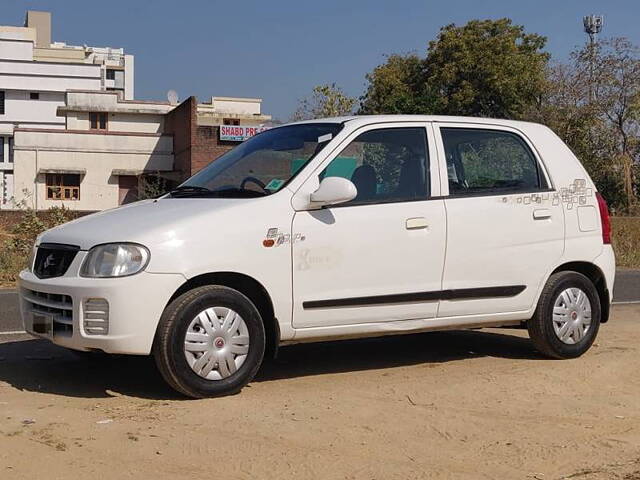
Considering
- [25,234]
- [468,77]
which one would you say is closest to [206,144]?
[468,77]

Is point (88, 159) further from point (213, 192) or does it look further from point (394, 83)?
point (213, 192)

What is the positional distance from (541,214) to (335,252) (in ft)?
6.20

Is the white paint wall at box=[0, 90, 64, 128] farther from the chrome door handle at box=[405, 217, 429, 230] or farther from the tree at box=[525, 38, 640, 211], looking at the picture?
the chrome door handle at box=[405, 217, 429, 230]

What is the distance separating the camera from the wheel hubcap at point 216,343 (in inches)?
223

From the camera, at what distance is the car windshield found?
6.27 metres

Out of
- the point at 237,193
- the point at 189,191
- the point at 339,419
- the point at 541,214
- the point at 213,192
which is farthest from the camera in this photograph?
the point at 541,214

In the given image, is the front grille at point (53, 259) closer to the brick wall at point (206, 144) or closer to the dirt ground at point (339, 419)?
the dirt ground at point (339, 419)

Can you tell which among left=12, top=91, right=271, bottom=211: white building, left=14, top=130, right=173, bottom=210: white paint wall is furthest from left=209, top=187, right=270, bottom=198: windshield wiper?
left=14, top=130, right=173, bottom=210: white paint wall

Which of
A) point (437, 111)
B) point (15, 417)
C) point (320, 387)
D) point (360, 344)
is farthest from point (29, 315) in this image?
point (437, 111)

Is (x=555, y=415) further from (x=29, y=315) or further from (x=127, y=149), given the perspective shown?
(x=127, y=149)

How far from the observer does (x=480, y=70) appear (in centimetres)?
4438

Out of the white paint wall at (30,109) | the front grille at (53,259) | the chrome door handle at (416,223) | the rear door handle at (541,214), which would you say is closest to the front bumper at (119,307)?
the front grille at (53,259)

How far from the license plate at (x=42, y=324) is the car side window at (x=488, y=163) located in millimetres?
2960

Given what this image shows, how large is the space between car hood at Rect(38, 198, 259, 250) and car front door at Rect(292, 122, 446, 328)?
22.3 inches
